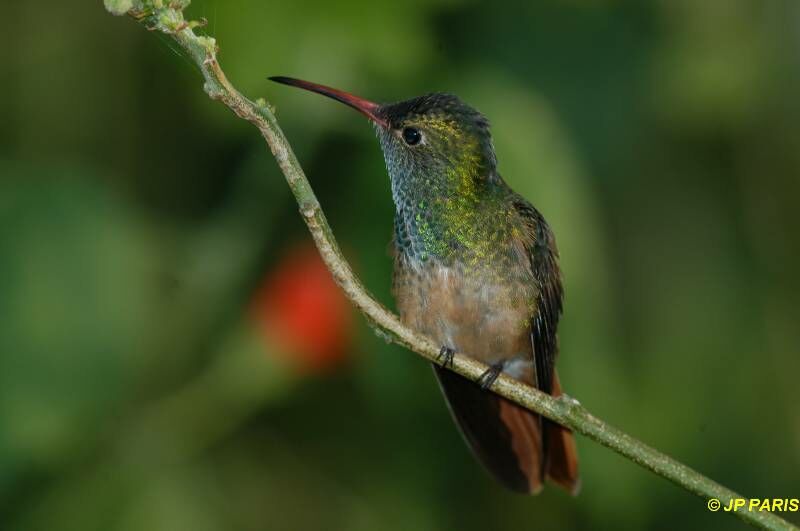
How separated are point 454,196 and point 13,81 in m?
1.73

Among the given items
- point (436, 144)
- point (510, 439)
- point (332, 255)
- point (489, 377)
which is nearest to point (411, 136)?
point (436, 144)

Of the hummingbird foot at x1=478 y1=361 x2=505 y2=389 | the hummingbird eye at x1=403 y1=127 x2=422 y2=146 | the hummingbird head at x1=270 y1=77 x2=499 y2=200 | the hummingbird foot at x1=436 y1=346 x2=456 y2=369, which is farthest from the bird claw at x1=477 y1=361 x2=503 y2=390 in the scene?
the hummingbird eye at x1=403 y1=127 x2=422 y2=146

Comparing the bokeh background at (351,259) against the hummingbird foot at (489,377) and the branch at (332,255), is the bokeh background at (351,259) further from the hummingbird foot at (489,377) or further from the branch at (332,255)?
the branch at (332,255)

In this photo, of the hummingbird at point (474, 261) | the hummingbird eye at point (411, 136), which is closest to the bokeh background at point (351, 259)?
the hummingbird at point (474, 261)

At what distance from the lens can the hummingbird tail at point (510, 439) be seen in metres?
3.07

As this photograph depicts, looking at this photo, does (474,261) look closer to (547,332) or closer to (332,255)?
(547,332)

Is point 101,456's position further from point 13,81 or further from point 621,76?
point 621,76

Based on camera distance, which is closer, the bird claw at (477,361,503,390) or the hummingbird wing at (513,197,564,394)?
the bird claw at (477,361,503,390)

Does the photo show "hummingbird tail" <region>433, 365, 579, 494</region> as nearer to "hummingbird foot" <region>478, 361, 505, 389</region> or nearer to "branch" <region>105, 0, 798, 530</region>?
"hummingbird foot" <region>478, 361, 505, 389</region>

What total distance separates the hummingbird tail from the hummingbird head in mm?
522

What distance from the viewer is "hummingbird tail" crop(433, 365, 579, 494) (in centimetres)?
307

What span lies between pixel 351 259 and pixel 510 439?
2.34ft

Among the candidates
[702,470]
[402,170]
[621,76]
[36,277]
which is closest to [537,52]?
[621,76]

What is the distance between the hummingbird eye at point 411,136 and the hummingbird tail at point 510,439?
0.62m
